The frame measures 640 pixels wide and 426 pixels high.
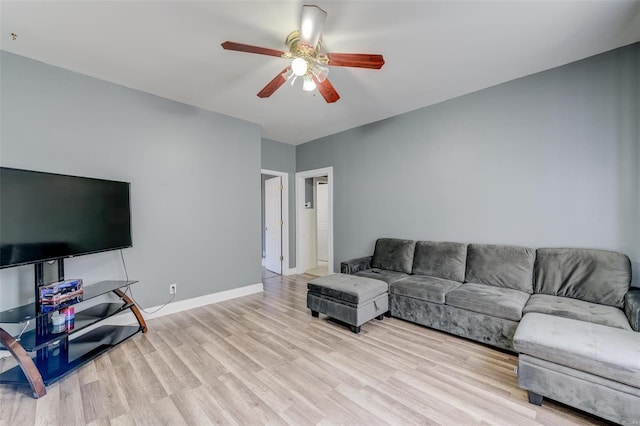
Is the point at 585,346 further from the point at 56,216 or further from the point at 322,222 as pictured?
the point at 322,222

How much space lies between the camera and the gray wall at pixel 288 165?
17.1 ft

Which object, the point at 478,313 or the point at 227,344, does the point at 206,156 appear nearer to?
the point at 227,344

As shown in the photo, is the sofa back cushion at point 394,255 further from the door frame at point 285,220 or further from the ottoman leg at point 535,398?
the door frame at point 285,220

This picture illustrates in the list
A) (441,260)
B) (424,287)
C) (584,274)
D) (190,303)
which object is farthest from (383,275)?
(190,303)

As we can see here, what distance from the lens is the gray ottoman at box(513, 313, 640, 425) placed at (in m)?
1.49

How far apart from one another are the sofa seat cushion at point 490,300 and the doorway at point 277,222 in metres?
3.46

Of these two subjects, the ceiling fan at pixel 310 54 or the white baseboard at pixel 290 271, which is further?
the white baseboard at pixel 290 271

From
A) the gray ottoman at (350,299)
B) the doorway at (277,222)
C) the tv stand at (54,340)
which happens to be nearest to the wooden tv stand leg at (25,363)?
the tv stand at (54,340)

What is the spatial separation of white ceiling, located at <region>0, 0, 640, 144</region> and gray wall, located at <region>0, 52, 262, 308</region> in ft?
0.88

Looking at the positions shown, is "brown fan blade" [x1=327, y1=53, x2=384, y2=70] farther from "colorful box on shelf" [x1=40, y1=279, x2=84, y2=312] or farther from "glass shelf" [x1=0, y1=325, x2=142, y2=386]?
"glass shelf" [x1=0, y1=325, x2=142, y2=386]

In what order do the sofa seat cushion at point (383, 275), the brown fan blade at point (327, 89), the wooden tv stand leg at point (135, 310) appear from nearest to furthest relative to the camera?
the brown fan blade at point (327, 89) → the wooden tv stand leg at point (135, 310) → the sofa seat cushion at point (383, 275)

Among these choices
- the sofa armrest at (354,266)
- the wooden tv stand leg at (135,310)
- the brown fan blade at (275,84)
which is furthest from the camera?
the sofa armrest at (354,266)

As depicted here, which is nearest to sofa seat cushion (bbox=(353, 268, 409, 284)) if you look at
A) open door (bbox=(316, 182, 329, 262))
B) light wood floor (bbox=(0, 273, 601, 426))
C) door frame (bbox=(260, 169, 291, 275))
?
light wood floor (bbox=(0, 273, 601, 426))

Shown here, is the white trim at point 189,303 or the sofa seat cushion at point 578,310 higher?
the sofa seat cushion at point 578,310
